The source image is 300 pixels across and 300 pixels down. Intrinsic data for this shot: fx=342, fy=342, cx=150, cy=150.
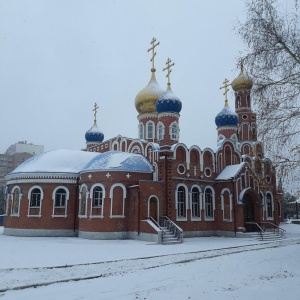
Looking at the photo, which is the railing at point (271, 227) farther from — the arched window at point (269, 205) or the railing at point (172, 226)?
the railing at point (172, 226)

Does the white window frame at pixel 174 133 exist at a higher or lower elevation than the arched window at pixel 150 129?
lower

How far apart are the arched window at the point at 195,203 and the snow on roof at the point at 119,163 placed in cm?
342

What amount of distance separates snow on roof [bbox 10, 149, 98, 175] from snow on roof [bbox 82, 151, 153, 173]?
4.67 feet

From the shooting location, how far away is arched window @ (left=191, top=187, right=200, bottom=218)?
23.0m

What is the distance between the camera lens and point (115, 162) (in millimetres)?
21375

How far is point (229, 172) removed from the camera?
2408cm

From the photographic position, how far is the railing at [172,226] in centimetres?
1916

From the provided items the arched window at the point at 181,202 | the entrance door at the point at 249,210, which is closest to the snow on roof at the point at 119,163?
the arched window at the point at 181,202

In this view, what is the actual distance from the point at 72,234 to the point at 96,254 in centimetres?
896

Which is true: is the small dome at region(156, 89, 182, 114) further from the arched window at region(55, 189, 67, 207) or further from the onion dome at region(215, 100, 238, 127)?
the arched window at region(55, 189, 67, 207)

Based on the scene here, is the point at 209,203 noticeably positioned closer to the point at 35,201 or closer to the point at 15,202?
the point at 35,201

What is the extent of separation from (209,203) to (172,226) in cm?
493

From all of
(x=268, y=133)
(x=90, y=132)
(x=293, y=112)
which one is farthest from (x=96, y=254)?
(x=90, y=132)

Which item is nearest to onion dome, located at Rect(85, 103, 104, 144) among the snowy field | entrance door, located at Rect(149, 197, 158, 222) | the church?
the church
